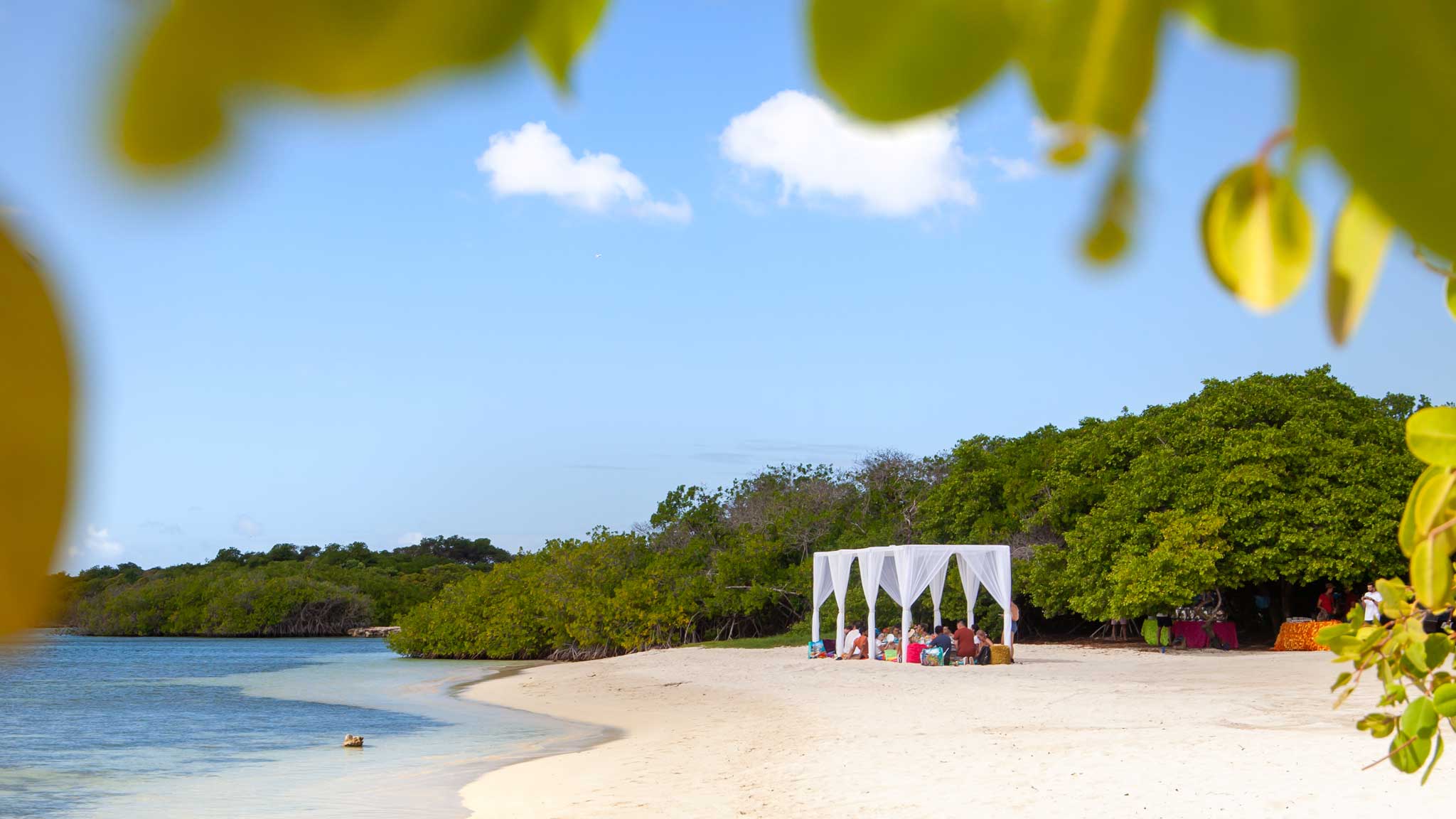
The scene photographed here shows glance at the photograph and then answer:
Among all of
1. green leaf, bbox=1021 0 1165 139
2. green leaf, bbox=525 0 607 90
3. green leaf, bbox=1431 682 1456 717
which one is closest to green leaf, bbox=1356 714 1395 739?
green leaf, bbox=1431 682 1456 717

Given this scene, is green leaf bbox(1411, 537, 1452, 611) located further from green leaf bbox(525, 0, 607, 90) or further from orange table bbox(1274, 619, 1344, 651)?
orange table bbox(1274, 619, 1344, 651)

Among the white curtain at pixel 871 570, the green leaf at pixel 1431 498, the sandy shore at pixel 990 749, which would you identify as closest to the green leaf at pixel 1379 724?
the green leaf at pixel 1431 498

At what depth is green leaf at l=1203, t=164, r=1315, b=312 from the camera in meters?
0.38

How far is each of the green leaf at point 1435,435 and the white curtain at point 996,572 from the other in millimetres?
15846

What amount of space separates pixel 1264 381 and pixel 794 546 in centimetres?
1161

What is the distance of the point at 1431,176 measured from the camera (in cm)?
20

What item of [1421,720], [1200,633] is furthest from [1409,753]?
[1200,633]

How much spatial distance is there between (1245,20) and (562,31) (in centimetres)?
16

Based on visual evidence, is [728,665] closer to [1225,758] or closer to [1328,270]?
[1225,758]

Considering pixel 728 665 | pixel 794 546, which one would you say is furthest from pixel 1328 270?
pixel 794 546

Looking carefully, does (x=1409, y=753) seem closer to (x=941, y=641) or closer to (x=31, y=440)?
(x=31, y=440)

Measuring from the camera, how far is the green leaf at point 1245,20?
244 mm

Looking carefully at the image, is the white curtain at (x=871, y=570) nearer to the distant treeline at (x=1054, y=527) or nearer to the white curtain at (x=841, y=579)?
the white curtain at (x=841, y=579)

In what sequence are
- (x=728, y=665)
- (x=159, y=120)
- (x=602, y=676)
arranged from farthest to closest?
1. (x=602, y=676)
2. (x=728, y=665)
3. (x=159, y=120)
